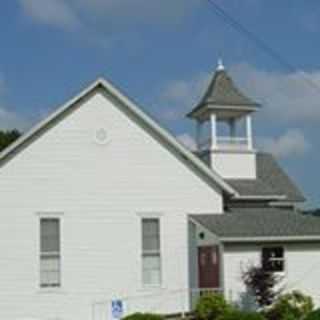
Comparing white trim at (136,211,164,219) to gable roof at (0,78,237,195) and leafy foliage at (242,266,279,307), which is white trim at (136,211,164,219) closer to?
gable roof at (0,78,237,195)

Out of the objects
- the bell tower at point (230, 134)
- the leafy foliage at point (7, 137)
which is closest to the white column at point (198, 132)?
the bell tower at point (230, 134)

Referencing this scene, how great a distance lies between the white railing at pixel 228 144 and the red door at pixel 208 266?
23.8 ft

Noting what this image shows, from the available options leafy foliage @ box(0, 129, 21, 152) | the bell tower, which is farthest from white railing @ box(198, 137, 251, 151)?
leafy foliage @ box(0, 129, 21, 152)

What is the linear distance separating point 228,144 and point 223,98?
7.15ft

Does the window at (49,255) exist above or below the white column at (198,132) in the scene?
below

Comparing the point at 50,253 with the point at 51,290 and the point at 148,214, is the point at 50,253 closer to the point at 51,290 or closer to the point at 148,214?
the point at 51,290

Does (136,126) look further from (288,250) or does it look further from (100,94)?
(288,250)

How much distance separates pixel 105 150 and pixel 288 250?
791 cm

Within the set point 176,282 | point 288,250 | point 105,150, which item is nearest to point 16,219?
point 105,150

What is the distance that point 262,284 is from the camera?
3186 centimetres

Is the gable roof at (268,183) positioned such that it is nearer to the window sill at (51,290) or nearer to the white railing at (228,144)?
the white railing at (228,144)

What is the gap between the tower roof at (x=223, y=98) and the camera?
1582 inches

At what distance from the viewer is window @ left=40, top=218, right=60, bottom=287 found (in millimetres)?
32469

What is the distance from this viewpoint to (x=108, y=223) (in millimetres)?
33156
